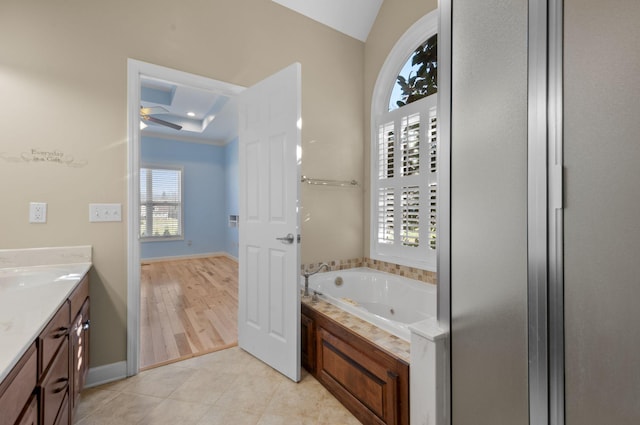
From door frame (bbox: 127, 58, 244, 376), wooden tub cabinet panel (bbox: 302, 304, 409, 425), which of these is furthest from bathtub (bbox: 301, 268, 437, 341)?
door frame (bbox: 127, 58, 244, 376)

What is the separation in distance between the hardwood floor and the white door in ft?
1.54

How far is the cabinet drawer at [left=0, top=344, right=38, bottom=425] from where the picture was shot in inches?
26.9

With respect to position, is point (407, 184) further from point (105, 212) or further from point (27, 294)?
point (27, 294)

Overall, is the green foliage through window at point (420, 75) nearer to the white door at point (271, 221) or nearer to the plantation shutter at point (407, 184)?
the plantation shutter at point (407, 184)

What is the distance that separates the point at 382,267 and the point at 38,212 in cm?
271

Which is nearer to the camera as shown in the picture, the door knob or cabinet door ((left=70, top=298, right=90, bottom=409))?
cabinet door ((left=70, top=298, right=90, bottom=409))

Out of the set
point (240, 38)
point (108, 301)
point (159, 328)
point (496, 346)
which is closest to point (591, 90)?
point (496, 346)

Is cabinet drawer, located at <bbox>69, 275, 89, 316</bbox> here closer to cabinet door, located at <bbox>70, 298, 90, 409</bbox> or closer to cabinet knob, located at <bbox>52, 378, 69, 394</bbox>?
cabinet door, located at <bbox>70, 298, 90, 409</bbox>

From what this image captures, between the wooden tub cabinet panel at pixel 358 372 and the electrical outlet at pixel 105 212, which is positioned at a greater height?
the electrical outlet at pixel 105 212

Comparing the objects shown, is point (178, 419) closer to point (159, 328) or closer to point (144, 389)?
point (144, 389)

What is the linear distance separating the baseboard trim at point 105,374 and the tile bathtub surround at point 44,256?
751 millimetres

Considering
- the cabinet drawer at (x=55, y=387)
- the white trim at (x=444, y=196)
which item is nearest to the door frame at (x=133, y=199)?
the cabinet drawer at (x=55, y=387)

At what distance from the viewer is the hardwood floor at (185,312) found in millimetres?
2533

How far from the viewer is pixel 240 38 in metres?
2.50
